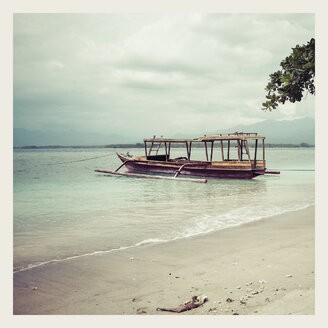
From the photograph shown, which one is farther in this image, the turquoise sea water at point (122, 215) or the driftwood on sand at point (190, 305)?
the turquoise sea water at point (122, 215)

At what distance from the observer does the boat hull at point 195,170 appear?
18000mm

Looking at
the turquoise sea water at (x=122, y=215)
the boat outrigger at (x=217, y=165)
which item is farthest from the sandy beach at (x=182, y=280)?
the boat outrigger at (x=217, y=165)

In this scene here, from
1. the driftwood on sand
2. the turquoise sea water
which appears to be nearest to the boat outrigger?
the turquoise sea water

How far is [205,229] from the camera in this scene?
22.9 ft

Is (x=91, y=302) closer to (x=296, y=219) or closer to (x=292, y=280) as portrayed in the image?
(x=292, y=280)

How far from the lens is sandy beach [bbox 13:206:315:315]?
11.8ft

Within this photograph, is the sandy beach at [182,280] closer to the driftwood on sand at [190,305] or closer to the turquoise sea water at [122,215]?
the driftwood on sand at [190,305]

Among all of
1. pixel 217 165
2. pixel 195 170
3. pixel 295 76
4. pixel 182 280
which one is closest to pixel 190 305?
pixel 182 280

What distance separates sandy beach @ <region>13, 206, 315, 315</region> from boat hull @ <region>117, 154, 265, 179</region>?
484 inches

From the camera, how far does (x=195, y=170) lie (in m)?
19.4

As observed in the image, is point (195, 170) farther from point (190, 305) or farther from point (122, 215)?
point (190, 305)

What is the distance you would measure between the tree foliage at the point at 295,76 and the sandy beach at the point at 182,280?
2347mm

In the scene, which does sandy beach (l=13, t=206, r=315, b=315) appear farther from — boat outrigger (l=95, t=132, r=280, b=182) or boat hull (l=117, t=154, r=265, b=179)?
boat hull (l=117, t=154, r=265, b=179)

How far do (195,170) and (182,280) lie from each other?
604 inches
